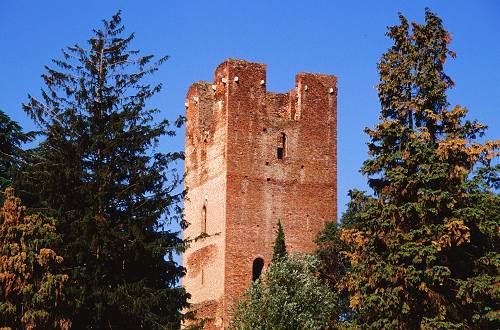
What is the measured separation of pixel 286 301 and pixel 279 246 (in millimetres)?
5514

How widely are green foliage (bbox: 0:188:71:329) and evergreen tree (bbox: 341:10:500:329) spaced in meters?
7.71

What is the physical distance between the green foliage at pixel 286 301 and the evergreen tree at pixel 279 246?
177 centimetres

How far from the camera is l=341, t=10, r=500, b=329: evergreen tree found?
86.3 feet

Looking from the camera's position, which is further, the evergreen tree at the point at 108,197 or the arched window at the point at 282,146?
the arched window at the point at 282,146

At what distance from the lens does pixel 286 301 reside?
3897cm

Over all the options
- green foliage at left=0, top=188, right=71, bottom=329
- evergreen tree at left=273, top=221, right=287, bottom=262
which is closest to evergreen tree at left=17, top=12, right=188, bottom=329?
green foliage at left=0, top=188, right=71, bottom=329

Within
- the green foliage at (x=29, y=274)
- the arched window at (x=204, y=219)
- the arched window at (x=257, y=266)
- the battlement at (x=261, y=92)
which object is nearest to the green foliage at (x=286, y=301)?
the arched window at (x=257, y=266)

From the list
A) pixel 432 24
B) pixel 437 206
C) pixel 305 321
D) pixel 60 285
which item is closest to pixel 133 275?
pixel 60 285

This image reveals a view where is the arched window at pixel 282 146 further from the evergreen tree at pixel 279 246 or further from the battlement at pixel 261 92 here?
the evergreen tree at pixel 279 246

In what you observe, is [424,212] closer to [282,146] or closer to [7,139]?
[7,139]

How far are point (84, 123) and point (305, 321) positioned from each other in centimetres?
1465

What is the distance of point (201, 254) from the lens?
155ft

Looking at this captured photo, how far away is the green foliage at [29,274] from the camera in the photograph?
2475 centimetres

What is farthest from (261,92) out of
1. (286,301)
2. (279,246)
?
(286,301)
